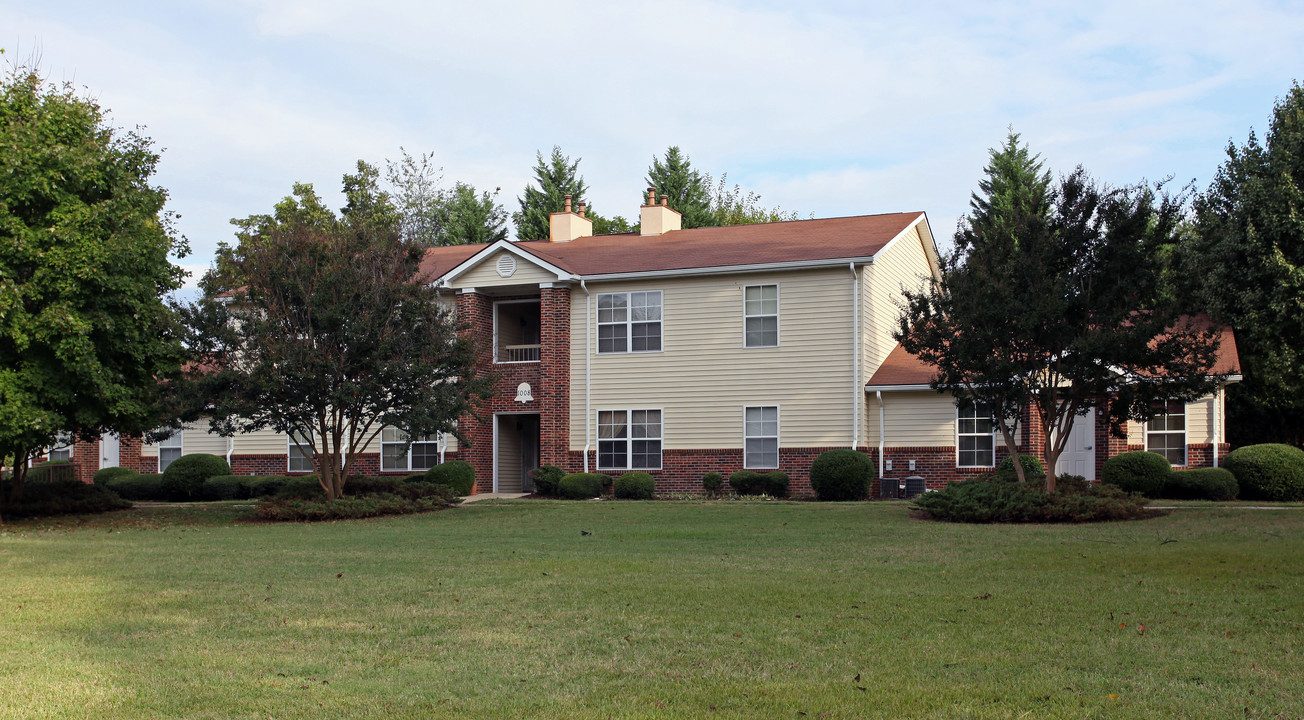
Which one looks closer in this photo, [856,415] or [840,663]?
[840,663]

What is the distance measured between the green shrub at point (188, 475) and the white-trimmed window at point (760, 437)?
14.6 metres

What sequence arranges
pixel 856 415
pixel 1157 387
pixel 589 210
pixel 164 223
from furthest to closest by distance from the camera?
pixel 589 210
pixel 856 415
pixel 164 223
pixel 1157 387

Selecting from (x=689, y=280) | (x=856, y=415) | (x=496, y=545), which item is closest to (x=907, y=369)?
(x=856, y=415)

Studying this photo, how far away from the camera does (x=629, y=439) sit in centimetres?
2861

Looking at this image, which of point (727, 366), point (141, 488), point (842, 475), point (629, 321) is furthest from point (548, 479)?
point (141, 488)

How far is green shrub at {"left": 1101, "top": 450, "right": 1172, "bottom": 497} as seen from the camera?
77.3 feet

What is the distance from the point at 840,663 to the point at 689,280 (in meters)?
A: 21.4

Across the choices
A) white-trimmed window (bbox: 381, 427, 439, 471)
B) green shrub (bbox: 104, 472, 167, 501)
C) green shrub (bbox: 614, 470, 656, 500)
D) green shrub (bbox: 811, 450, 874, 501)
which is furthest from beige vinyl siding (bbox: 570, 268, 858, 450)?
green shrub (bbox: 104, 472, 167, 501)

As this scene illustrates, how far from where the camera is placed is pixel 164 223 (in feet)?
73.4

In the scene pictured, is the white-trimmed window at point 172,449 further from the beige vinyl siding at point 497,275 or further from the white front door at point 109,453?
the beige vinyl siding at point 497,275

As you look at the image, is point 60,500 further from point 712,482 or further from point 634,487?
point 712,482

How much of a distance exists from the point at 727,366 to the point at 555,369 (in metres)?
4.55

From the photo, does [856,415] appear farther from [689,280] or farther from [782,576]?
[782,576]

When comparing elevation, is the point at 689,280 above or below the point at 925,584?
above
